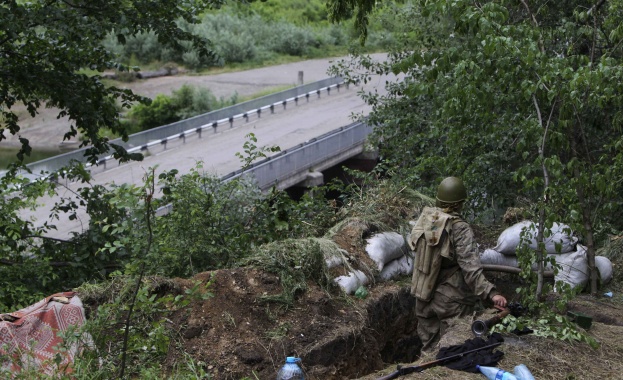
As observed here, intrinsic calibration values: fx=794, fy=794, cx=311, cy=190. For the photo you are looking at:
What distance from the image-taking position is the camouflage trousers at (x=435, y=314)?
6195 mm

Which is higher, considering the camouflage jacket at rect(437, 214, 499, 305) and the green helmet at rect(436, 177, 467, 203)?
the green helmet at rect(436, 177, 467, 203)

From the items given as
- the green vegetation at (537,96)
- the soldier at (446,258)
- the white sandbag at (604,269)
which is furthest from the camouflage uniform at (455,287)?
the white sandbag at (604,269)

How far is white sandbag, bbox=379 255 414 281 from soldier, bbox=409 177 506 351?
4.94ft

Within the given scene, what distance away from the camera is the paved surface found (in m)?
20.2

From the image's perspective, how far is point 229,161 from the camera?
867 inches

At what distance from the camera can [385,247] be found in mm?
7934

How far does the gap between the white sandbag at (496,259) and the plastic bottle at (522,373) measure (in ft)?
10.4

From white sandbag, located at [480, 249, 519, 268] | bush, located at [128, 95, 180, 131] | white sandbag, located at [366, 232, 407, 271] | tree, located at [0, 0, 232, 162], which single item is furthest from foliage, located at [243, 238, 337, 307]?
bush, located at [128, 95, 180, 131]

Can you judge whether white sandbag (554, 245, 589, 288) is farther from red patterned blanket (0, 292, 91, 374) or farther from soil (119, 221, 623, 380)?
red patterned blanket (0, 292, 91, 374)

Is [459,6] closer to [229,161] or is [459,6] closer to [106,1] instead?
[106,1]

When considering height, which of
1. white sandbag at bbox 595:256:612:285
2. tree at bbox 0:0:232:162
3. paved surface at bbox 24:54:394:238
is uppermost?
tree at bbox 0:0:232:162

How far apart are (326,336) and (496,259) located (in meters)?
2.61

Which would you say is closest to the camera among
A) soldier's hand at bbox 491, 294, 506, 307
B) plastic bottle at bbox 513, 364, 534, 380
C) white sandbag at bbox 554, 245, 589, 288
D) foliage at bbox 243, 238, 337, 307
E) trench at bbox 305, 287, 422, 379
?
plastic bottle at bbox 513, 364, 534, 380

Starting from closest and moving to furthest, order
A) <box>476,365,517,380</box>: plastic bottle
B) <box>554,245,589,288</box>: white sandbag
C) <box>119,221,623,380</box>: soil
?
<box>476,365,517,380</box>: plastic bottle, <box>119,221,623,380</box>: soil, <box>554,245,589,288</box>: white sandbag
